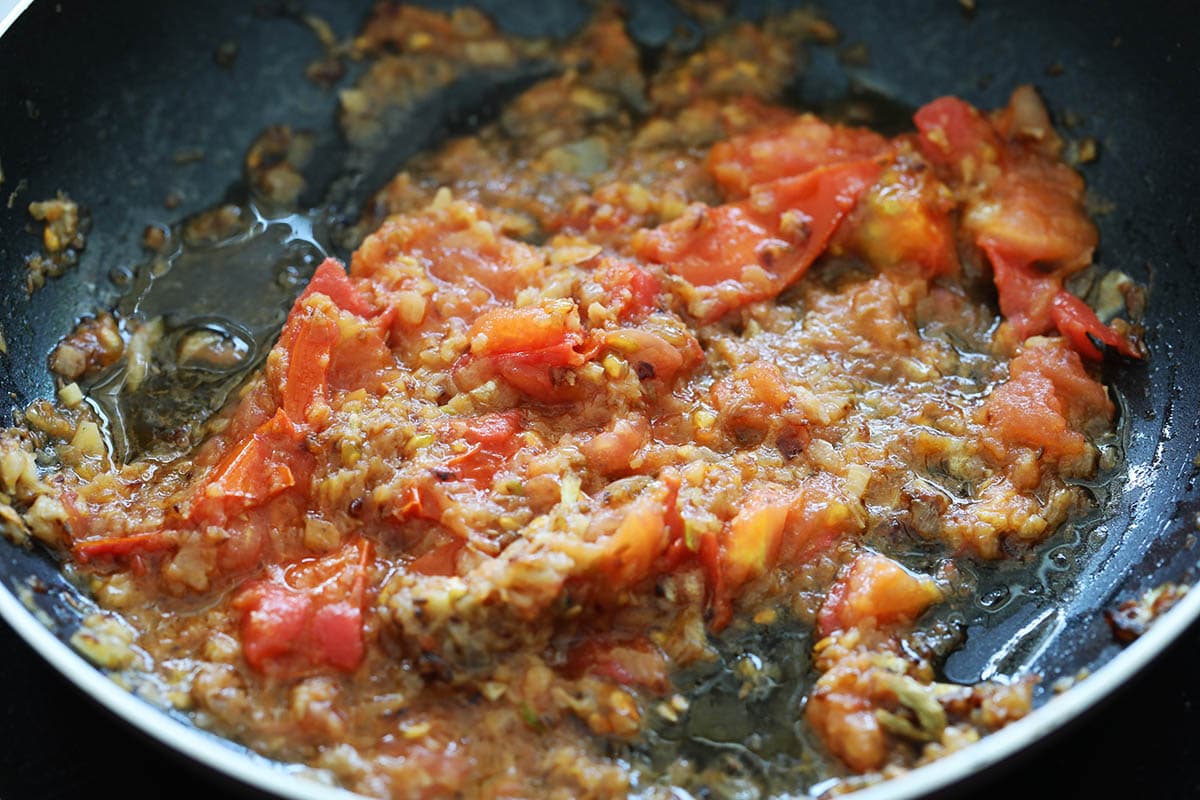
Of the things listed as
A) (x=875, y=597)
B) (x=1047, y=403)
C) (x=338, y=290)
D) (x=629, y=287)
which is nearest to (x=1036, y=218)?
(x=1047, y=403)

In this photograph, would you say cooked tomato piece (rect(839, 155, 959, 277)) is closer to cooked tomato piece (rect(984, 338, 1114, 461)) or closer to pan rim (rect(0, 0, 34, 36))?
cooked tomato piece (rect(984, 338, 1114, 461))

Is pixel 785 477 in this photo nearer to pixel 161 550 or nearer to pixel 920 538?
pixel 920 538

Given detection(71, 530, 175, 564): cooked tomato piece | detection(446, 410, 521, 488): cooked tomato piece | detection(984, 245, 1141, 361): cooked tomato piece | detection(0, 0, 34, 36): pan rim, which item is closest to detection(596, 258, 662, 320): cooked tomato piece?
detection(446, 410, 521, 488): cooked tomato piece

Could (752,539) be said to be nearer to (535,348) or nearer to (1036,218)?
(535,348)

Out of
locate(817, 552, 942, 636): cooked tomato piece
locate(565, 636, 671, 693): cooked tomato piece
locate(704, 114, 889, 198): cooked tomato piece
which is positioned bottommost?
locate(565, 636, 671, 693): cooked tomato piece

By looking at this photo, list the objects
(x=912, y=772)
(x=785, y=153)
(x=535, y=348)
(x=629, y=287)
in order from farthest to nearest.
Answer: (x=785, y=153) < (x=629, y=287) < (x=535, y=348) < (x=912, y=772)

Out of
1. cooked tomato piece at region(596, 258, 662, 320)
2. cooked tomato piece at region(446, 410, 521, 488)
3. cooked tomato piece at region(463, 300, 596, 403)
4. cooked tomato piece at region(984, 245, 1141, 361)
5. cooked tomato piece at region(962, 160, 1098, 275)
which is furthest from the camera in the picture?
cooked tomato piece at region(962, 160, 1098, 275)
